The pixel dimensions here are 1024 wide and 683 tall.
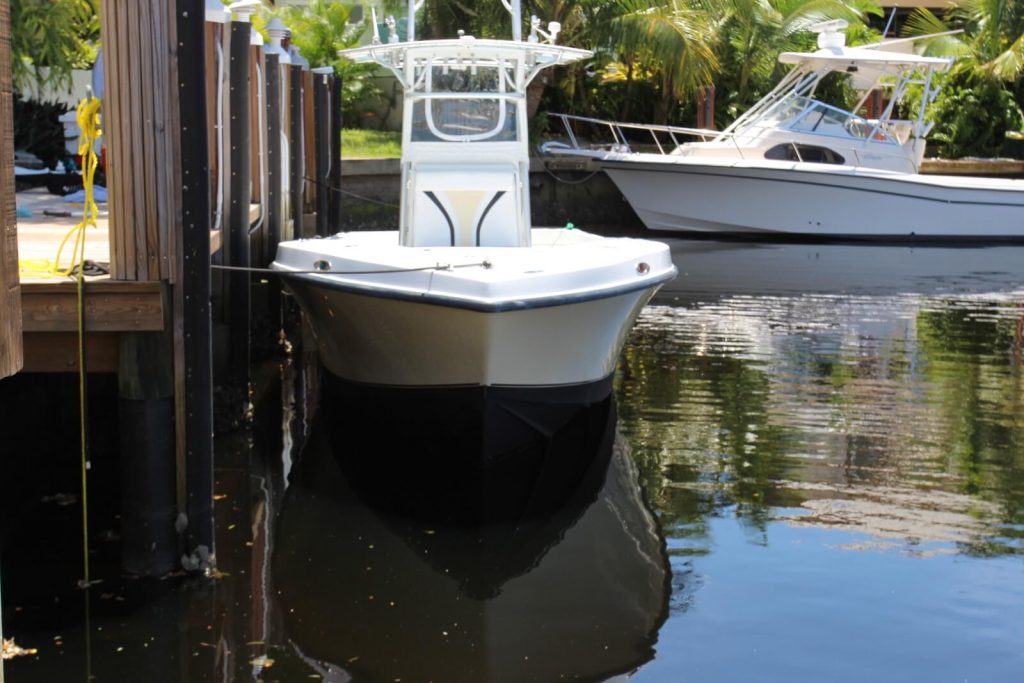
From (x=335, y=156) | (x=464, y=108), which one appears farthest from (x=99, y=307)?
(x=335, y=156)

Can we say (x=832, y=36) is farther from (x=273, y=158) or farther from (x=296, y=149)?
(x=273, y=158)

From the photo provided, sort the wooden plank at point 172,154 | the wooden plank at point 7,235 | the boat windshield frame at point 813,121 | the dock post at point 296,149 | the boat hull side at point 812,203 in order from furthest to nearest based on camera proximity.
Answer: the boat windshield frame at point 813,121 → the boat hull side at point 812,203 → the dock post at point 296,149 → the wooden plank at point 172,154 → the wooden plank at point 7,235

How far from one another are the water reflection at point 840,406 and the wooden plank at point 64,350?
3.25 metres

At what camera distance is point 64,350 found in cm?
590

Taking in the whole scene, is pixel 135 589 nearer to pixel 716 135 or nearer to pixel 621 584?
pixel 621 584

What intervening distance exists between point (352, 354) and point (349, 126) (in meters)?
17.9

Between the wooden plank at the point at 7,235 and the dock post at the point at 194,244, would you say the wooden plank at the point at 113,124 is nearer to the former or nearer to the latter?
the dock post at the point at 194,244

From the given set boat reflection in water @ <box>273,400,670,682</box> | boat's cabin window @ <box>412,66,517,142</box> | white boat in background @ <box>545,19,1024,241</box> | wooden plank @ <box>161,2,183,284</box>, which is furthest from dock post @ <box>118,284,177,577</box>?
white boat in background @ <box>545,19,1024,241</box>

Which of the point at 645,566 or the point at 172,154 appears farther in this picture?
the point at 645,566

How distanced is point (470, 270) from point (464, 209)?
2.21m

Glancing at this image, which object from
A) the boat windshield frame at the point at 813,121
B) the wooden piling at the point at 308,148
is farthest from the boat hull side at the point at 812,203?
the wooden piling at the point at 308,148

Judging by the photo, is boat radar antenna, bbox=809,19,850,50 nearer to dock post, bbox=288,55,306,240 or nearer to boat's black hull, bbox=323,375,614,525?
dock post, bbox=288,55,306,240

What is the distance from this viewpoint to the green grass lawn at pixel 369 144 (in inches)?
922

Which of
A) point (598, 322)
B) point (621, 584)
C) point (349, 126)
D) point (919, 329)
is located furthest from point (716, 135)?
point (621, 584)
